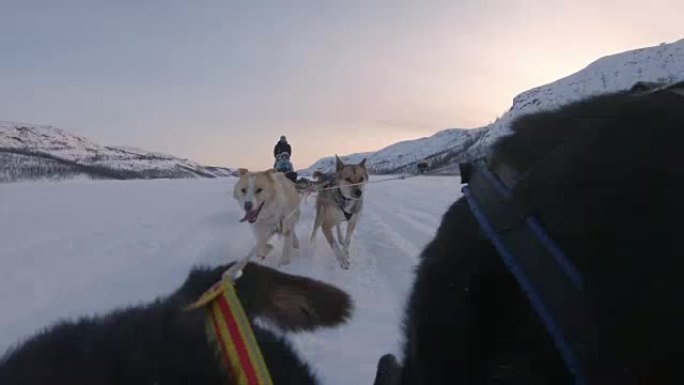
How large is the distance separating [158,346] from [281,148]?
10564 millimetres

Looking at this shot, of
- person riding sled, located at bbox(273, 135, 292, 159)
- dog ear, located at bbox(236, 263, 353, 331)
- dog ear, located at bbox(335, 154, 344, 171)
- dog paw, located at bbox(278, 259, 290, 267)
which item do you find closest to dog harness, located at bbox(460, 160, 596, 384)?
dog ear, located at bbox(236, 263, 353, 331)

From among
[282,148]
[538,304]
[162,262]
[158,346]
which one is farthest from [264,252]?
[538,304]

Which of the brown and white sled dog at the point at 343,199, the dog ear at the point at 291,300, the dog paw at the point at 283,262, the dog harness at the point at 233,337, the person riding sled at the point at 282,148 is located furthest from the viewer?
the person riding sled at the point at 282,148

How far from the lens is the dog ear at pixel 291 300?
179cm

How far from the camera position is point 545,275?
0.83 m

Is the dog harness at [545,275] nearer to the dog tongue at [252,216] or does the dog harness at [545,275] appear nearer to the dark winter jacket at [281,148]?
the dog tongue at [252,216]

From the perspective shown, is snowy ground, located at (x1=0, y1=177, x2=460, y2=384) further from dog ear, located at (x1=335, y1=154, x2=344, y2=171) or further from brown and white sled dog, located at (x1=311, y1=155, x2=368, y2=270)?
dog ear, located at (x1=335, y1=154, x2=344, y2=171)

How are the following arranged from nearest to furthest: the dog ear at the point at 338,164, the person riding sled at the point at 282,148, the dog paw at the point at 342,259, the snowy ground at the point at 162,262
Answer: the snowy ground at the point at 162,262
the dog paw at the point at 342,259
the dog ear at the point at 338,164
the person riding sled at the point at 282,148

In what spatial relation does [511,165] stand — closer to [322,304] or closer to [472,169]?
[472,169]

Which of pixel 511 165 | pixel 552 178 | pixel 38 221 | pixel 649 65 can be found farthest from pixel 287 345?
pixel 649 65

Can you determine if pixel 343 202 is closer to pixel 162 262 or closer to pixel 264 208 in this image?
pixel 264 208

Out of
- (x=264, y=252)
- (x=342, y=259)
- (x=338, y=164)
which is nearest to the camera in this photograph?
(x=342, y=259)

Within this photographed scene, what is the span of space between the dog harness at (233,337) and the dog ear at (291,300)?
0.42 m

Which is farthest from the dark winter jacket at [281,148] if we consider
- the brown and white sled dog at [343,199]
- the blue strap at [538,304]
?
the blue strap at [538,304]
